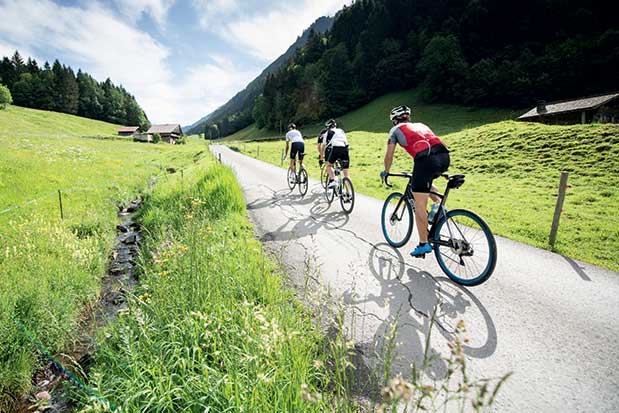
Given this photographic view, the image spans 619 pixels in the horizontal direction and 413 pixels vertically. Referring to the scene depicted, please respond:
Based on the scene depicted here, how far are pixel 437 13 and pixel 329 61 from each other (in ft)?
95.4

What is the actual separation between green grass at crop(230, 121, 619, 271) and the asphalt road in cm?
131

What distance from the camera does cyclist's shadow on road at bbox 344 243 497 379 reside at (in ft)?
8.94

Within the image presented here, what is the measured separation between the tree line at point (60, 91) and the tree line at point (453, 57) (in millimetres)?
55170

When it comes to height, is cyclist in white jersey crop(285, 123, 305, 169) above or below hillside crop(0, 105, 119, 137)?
below

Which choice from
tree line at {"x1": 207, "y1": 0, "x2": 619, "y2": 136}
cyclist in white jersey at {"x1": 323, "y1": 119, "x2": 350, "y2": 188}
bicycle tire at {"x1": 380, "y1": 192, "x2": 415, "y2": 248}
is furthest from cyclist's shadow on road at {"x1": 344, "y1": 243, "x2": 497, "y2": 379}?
tree line at {"x1": 207, "y1": 0, "x2": 619, "y2": 136}

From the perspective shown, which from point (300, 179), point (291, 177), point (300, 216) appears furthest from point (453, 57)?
point (300, 216)

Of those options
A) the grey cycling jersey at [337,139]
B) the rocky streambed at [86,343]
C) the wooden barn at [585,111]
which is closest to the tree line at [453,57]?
the wooden barn at [585,111]

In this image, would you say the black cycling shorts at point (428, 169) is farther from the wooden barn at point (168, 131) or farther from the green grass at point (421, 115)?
the wooden barn at point (168, 131)

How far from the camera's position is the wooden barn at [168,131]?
9428cm

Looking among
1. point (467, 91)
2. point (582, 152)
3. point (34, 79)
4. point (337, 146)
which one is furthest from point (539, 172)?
point (34, 79)

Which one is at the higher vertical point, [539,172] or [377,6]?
[377,6]

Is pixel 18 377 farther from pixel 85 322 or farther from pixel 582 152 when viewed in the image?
pixel 582 152

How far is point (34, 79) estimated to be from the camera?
276 ft

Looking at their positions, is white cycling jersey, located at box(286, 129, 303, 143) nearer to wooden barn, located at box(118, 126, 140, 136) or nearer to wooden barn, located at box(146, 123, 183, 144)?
wooden barn, located at box(118, 126, 140, 136)
